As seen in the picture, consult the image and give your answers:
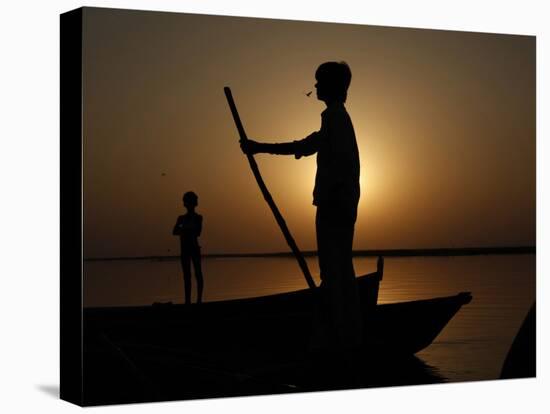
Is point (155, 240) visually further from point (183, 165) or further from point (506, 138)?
point (506, 138)

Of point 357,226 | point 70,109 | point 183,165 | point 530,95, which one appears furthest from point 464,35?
point 70,109

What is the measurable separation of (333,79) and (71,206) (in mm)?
1871

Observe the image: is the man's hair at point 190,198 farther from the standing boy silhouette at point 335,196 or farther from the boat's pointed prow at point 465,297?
the boat's pointed prow at point 465,297

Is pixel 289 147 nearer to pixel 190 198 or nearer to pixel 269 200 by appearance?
pixel 269 200

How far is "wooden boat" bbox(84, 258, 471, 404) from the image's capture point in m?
7.02

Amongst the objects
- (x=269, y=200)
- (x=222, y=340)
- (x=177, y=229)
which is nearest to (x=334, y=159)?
(x=269, y=200)

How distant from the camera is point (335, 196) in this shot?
749cm

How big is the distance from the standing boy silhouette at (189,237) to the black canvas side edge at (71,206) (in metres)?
0.62

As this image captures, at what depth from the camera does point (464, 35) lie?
27.0 feet

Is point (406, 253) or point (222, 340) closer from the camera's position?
point (222, 340)

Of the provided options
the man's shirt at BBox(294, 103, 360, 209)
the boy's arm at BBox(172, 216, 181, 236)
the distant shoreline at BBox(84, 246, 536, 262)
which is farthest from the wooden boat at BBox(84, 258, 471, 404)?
the man's shirt at BBox(294, 103, 360, 209)

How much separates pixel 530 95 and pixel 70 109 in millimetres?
3315

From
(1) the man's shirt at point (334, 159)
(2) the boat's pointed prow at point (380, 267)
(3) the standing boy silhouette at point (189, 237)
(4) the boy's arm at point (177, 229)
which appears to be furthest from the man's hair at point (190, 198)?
(2) the boat's pointed prow at point (380, 267)

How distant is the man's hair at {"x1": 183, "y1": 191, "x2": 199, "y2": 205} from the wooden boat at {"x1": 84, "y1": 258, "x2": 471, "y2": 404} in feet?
2.07
